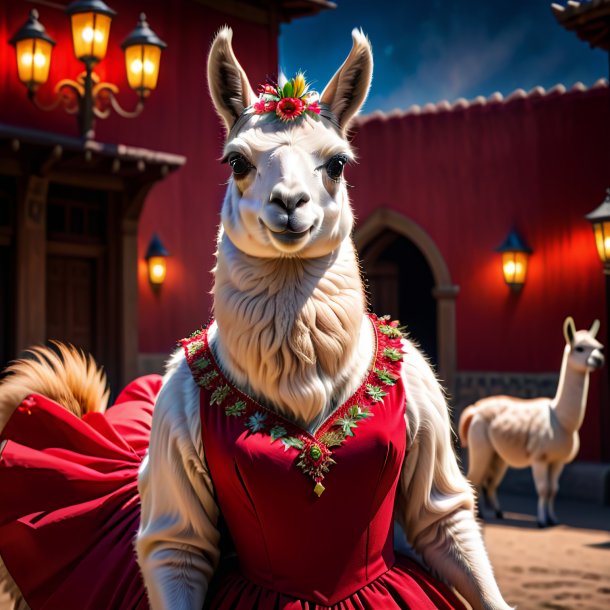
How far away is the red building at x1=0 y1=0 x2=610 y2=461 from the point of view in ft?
28.4

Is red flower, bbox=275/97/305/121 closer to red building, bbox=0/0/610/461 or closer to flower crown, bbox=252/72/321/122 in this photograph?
flower crown, bbox=252/72/321/122

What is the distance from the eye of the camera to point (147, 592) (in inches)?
71.8

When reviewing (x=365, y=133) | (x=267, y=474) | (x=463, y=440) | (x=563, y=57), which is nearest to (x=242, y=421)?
(x=267, y=474)

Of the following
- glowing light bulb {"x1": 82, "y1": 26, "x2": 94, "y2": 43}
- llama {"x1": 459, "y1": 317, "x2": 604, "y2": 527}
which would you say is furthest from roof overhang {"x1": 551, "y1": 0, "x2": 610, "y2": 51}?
glowing light bulb {"x1": 82, "y1": 26, "x2": 94, "y2": 43}

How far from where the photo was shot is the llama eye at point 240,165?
5.82 feet

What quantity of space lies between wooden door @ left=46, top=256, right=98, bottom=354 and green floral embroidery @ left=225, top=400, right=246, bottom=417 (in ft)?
24.8

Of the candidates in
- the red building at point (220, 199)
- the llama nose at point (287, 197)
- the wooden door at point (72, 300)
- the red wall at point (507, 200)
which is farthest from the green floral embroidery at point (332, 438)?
the red wall at point (507, 200)

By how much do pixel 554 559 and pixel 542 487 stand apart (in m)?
1.34

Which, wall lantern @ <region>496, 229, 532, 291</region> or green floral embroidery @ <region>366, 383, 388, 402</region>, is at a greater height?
wall lantern @ <region>496, 229, 532, 291</region>

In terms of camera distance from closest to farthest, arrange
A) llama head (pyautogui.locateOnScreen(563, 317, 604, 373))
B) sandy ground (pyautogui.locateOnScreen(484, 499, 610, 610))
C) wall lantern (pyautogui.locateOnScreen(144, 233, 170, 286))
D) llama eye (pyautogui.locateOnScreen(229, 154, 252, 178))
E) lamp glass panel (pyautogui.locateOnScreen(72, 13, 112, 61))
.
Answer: llama eye (pyautogui.locateOnScreen(229, 154, 252, 178))
sandy ground (pyautogui.locateOnScreen(484, 499, 610, 610))
llama head (pyautogui.locateOnScreen(563, 317, 604, 373))
lamp glass panel (pyautogui.locateOnScreen(72, 13, 112, 61))
wall lantern (pyautogui.locateOnScreen(144, 233, 170, 286))

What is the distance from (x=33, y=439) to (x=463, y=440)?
20.4ft

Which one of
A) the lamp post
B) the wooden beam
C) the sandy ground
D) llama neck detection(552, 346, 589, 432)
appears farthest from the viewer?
the lamp post

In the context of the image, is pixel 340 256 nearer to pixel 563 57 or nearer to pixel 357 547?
pixel 357 547

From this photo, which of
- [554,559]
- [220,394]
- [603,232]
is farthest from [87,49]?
[220,394]
